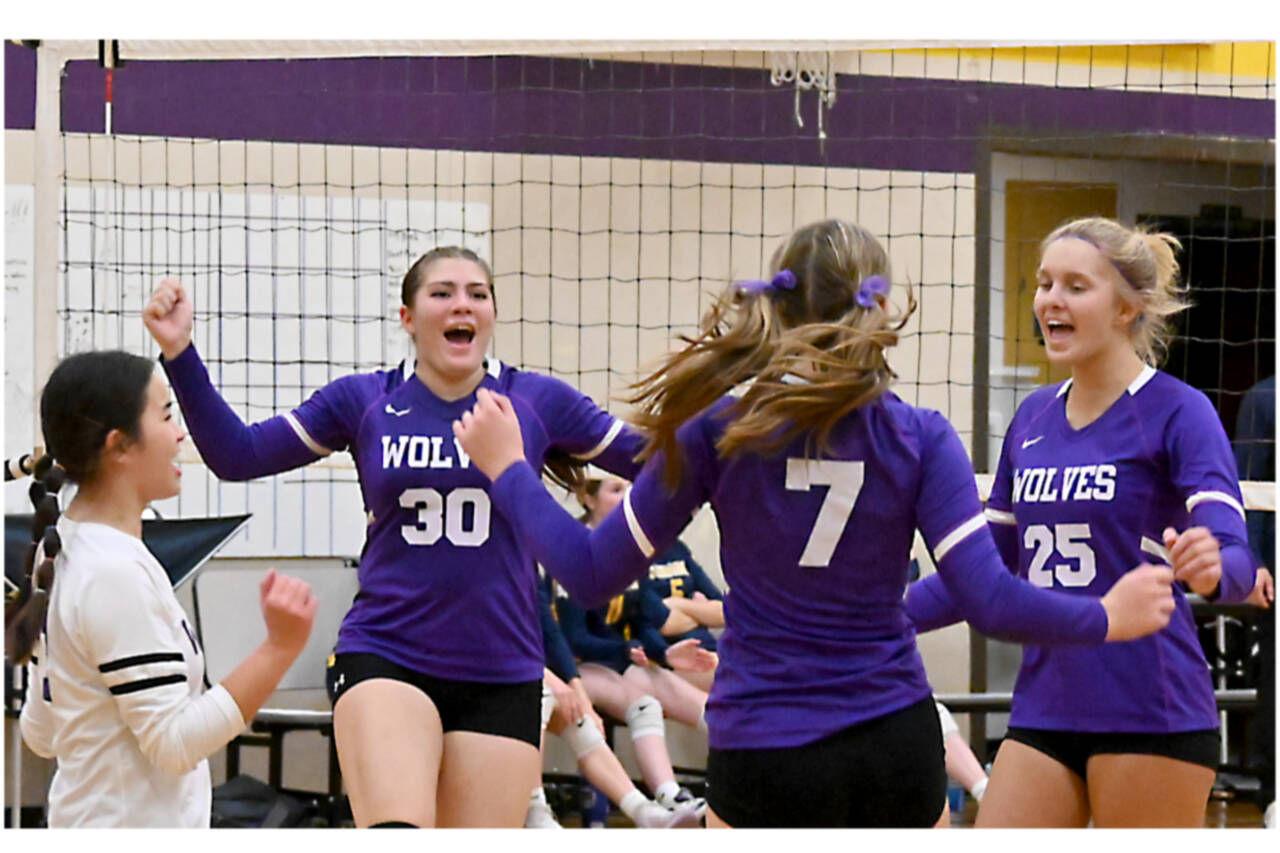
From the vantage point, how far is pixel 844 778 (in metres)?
2.04

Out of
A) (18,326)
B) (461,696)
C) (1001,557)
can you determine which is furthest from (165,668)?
Answer: (18,326)

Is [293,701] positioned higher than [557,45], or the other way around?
[557,45]

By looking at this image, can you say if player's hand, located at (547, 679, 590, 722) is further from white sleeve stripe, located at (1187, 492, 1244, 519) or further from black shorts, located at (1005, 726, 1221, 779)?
white sleeve stripe, located at (1187, 492, 1244, 519)

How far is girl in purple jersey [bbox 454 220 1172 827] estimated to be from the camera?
2.02 metres

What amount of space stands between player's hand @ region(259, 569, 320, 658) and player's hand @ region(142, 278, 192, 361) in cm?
80

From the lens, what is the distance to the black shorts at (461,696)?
107 inches

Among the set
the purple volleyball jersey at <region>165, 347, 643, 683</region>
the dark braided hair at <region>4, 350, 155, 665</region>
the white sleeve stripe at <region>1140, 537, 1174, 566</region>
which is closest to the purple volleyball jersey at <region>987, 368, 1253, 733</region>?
the white sleeve stripe at <region>1140, 537, 1174, 566</region>

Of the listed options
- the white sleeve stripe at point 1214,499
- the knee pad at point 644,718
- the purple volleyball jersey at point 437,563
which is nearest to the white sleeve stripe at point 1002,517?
the white sleeve stripe at point 1214,499

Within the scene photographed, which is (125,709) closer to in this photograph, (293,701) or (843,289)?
(843,289)

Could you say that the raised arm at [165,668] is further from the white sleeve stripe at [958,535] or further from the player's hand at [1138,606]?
the player's hand at [1138,606]

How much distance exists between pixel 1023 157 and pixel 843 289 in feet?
14.0

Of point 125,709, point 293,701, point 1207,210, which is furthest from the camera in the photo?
point 1207,210
